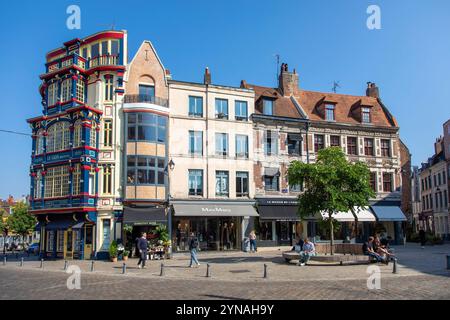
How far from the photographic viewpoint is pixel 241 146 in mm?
33469

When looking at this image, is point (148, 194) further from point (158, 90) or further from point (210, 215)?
point (158, 90)

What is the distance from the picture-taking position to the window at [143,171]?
28969 mm

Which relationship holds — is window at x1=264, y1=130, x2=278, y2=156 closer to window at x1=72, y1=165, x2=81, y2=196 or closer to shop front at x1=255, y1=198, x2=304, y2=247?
shop front at x1=255, y1=198, x2=304, y2=247

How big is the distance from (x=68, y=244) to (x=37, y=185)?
16.7 ft

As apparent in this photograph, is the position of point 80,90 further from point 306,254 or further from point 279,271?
point 279,271

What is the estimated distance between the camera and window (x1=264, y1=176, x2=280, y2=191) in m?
34.0

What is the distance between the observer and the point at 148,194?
95.3 feet

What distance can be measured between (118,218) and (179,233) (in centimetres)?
478

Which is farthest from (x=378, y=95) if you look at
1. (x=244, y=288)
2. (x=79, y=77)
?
(x=244, y=288)

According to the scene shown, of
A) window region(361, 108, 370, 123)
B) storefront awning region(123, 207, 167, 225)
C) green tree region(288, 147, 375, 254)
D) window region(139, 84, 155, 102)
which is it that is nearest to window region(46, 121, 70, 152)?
window region(139, 84, 155, 102)

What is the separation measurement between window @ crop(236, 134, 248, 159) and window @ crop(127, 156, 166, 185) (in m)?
6.82

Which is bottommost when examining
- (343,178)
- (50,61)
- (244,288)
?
(244,288)

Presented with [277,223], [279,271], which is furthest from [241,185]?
[279,271]

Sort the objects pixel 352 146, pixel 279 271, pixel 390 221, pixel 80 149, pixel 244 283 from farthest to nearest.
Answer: pixel 352 146 → pixel 390 221 → pixel 80 149 → pixel 279 271 → pixel 244 283
